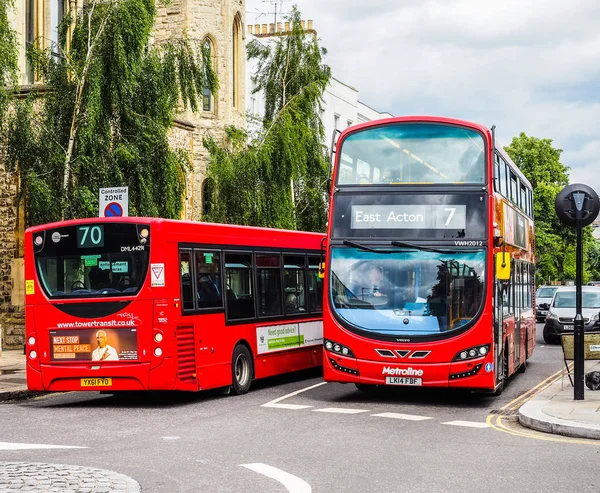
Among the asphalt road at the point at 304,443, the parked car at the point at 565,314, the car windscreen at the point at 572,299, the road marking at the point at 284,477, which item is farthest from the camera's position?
the car windscreen at the point at 572,299

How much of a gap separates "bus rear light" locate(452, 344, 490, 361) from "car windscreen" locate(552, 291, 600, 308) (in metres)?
17.1

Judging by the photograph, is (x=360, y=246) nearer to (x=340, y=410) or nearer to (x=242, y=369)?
(x=340, y=410)

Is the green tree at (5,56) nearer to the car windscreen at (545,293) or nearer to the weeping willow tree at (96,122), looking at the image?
the weeping willow tree at (96,122)

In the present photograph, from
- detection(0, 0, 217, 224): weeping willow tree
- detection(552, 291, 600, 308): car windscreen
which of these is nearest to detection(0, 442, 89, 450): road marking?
detection(0, 0, 217, 224): weeping willow tree

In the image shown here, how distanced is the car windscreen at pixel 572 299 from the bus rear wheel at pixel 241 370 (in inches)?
651

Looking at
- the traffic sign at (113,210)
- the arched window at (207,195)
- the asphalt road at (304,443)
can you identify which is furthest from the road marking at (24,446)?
the arched window at (207,195)

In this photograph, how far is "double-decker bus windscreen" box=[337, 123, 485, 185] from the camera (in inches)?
606

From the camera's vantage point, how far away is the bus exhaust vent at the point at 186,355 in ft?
49.2

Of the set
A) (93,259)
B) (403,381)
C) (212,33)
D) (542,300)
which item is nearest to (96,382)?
(93,259)

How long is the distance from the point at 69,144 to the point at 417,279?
27.3ft

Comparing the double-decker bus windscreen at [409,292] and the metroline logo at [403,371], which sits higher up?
the double-decker bus windscreen at [409,292]

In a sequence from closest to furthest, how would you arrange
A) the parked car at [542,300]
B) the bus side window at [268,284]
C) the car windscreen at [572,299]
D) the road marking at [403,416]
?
the road marking at [403,416]
the bus side window at [268,284]
the car windscreen at [572,299]
the parked car at [542,300]

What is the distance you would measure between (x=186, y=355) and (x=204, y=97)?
2194cm

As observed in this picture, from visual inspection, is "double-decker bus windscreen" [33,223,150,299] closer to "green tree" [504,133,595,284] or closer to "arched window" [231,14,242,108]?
"arched window" [231,14,242,108]
